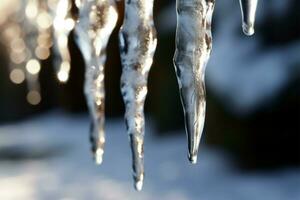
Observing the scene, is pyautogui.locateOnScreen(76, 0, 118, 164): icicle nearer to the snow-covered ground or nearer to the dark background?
the snow-covered ground

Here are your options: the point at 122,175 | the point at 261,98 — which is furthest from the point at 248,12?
the point at 122,175

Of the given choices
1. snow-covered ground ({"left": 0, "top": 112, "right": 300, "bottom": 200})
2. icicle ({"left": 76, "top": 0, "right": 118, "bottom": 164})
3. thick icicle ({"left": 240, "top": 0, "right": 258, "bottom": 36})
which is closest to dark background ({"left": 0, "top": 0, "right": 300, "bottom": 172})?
snow-covered ground ({"left": 0, "top": 112, "right": 300, "bottom": 200})

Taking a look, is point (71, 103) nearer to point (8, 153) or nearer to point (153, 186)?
point (8, 153)

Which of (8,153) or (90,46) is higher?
(90,46)

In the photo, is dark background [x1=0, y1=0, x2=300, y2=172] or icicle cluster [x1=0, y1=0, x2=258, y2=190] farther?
dark background [x1=0, y1=0, x2=300, y2=172]

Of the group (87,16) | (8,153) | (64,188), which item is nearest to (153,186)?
(64,188)

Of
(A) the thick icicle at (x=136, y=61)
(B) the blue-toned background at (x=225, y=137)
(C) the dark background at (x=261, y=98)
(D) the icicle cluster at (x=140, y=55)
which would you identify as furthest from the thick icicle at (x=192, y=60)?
(C) the dark background at (x=261, y=98)

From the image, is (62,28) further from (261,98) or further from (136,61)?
(261,98)

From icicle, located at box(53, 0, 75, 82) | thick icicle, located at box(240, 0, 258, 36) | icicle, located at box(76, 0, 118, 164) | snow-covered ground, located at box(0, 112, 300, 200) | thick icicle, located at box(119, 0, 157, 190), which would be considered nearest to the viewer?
thick icicle, located at box(240, 0, 258, 36)
